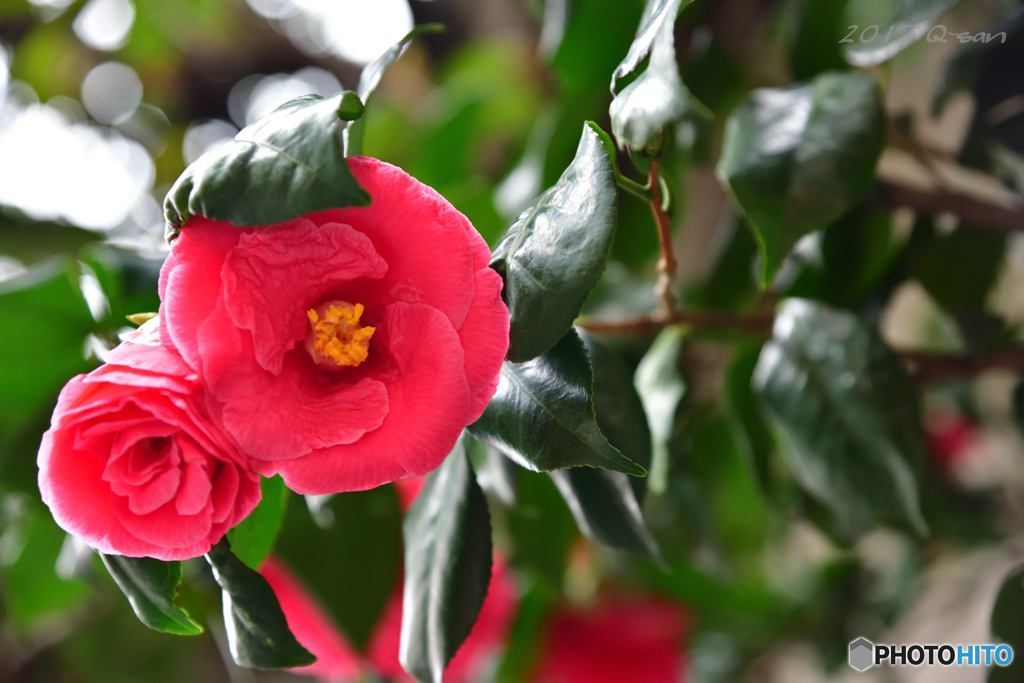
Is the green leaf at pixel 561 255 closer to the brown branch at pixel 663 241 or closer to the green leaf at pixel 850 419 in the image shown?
the brown branch at pixel 663 241

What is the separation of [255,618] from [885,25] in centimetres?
44

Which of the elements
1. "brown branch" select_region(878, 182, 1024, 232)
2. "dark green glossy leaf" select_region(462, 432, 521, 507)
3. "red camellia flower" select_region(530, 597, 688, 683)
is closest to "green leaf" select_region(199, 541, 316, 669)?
"dark green glossy leaf" select_region(462, 432, 521, 507)

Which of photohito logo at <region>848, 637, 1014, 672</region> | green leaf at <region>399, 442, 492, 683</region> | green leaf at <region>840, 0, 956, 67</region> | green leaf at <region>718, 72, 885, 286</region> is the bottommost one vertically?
photohito logo at <region>848, 637, 1014, 672</region>

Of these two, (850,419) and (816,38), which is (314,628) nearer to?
(850,419)

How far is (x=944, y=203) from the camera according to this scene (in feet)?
1.87

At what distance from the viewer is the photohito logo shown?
52 cm

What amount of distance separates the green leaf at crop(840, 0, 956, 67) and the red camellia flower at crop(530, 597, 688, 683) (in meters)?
0.71

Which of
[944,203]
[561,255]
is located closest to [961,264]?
[944,203]

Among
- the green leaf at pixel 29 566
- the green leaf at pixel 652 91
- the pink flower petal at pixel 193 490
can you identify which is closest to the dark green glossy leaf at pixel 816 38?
the green leaf at pixel 652 91

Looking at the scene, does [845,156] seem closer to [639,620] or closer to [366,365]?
[366,365]

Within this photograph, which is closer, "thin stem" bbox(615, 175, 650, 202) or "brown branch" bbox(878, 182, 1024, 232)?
"thin stem" bbox(615, 175, 650, 202)

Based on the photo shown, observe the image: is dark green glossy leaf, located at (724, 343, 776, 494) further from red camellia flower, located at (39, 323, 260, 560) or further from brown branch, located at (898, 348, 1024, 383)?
red camellia flower, located at (39, 323, 260, 560)

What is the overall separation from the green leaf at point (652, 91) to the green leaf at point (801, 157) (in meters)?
0.11

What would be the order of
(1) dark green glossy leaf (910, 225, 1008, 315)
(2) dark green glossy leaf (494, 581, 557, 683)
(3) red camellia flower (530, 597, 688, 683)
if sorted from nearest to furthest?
(1) dark green glossy leaf (910, 225, 1008, 315) → (2) dark green glossy leaf (494, 581, 557, 683) → (3) red camellia flower (530, 597, 688, 683)
